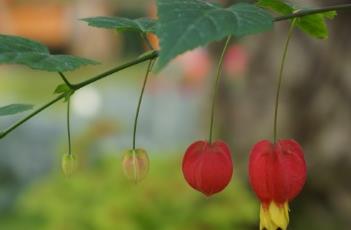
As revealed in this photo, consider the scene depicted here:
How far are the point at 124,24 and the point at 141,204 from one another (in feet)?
9.36

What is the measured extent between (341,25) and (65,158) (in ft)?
10.2

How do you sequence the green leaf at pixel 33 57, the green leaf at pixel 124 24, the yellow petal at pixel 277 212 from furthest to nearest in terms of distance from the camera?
1. the yellow petal at pixel 277 212
2. the green leaf at pixel 124 24
3. the green leaf at pixel 33 57

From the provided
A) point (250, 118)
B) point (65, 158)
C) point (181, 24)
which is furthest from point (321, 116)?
point (181, 24)

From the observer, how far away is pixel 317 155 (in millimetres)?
4484

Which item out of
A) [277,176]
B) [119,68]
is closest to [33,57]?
[119,68]

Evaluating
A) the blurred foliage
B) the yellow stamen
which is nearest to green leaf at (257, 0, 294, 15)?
the yellow stamen

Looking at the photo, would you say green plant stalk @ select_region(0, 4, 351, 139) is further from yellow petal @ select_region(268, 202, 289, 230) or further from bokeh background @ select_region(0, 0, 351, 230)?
bokeh background @ select_region(0, 0, 351, 230)

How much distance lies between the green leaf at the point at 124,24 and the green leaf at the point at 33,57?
0.06 metres

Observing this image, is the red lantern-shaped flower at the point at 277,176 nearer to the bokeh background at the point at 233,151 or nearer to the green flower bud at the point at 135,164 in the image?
the green flower bud at the point at 135,164

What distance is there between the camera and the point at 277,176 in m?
1.21

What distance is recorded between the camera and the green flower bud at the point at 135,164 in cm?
127

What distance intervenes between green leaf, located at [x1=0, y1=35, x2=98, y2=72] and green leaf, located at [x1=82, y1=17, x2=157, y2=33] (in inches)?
2.4

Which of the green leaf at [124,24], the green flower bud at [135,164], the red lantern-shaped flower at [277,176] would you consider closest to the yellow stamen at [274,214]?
the red lantern-shaped flower at [277,176]

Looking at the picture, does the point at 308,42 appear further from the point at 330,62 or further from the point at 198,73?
the point at 198,73
